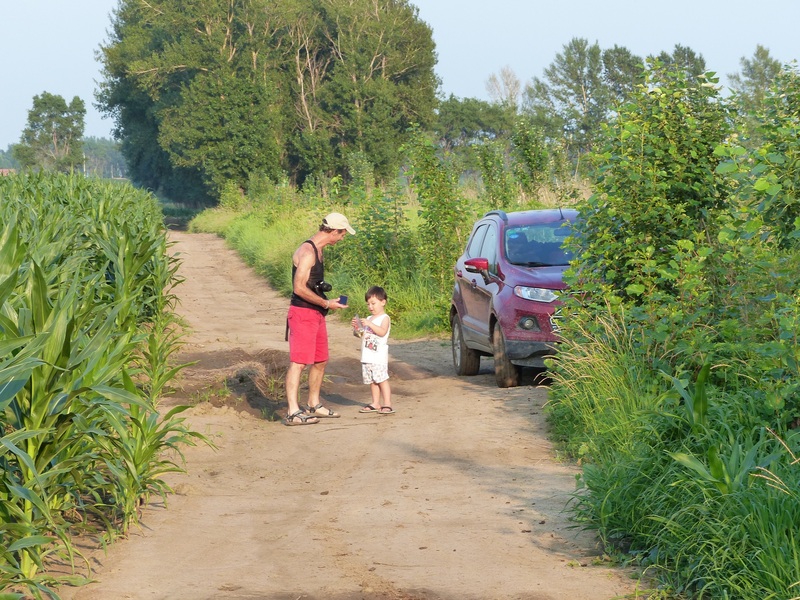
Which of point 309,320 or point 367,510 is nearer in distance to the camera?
point 367,510

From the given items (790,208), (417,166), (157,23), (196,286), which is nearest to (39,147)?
(157,23)

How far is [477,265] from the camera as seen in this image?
12.1 m

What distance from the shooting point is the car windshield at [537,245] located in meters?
11.9

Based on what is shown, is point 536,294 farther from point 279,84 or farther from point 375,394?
point 279,84

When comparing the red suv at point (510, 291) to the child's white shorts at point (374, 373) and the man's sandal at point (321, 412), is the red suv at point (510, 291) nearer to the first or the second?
the child's white shorts at point (374, 373)

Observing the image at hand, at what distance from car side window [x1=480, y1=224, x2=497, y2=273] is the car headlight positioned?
727mm

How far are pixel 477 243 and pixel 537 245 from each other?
1.31m

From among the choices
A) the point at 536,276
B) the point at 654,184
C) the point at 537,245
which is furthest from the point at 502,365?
the point at 654,184

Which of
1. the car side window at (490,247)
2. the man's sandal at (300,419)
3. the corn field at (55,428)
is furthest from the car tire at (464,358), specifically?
the corn field at (55,428)

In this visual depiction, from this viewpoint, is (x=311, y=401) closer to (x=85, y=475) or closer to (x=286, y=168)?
(x=85, y=475)

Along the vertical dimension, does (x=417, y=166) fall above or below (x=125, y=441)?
above

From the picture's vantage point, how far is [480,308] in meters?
12.3

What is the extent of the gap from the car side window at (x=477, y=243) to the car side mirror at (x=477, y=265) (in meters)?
0.64

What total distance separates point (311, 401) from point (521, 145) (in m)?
14.3
